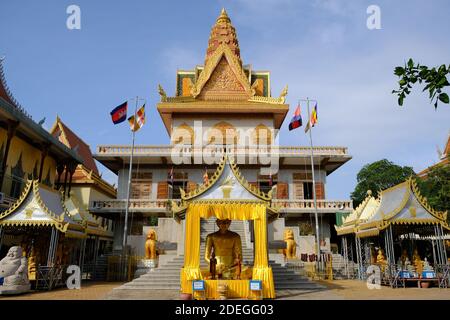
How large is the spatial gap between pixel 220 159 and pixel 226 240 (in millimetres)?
13821

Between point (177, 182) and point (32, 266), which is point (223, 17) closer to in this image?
point (177, 182)

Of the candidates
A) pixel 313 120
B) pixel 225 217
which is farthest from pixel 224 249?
pixel 313 120

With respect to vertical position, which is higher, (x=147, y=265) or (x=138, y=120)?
(x=138, y=120)

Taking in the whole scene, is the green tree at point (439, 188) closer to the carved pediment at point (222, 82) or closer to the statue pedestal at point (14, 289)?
the carved pediment at point (222, 82)

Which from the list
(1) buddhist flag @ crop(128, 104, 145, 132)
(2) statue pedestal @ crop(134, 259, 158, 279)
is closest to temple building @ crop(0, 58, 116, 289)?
(2) statue pedestal @ crop(134, 259, 158, 279)

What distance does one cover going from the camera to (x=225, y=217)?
10555 millimetres

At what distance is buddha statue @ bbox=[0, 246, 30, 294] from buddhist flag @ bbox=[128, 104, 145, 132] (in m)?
10.7

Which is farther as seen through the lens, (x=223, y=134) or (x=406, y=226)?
(x=223, y=134)

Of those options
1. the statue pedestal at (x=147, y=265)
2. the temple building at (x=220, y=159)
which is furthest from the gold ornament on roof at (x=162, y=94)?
the statue pedestal at (x=147, y=265)

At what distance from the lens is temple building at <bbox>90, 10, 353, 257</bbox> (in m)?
23.7

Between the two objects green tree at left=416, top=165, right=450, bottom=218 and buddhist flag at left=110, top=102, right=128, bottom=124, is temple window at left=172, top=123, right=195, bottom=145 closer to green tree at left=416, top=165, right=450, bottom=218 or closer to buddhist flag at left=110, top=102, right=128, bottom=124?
buddhist flag at left=110, top=102, right=128, bottom=124

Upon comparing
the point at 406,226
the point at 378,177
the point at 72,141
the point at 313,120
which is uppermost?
the point at 72,141

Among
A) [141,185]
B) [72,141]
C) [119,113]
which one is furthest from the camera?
[72,141]

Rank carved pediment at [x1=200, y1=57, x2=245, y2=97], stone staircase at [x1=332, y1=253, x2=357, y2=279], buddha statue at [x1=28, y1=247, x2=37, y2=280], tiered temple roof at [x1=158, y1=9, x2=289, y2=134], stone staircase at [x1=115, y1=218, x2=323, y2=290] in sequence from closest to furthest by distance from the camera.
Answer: stone staircase at [x1=115, y1=218, x2=323, y2=290] → buddha statue at [x1=28, y1=247, x2=37, y2=280] → stone staircase at [x1=332, y1=253, x2=357, y2=279] → tiered temple roof at [x1=158, y1=9, x2=289, y2=134] → carved pediment at [x1=200, y1=57, x2=245, y2=97]
